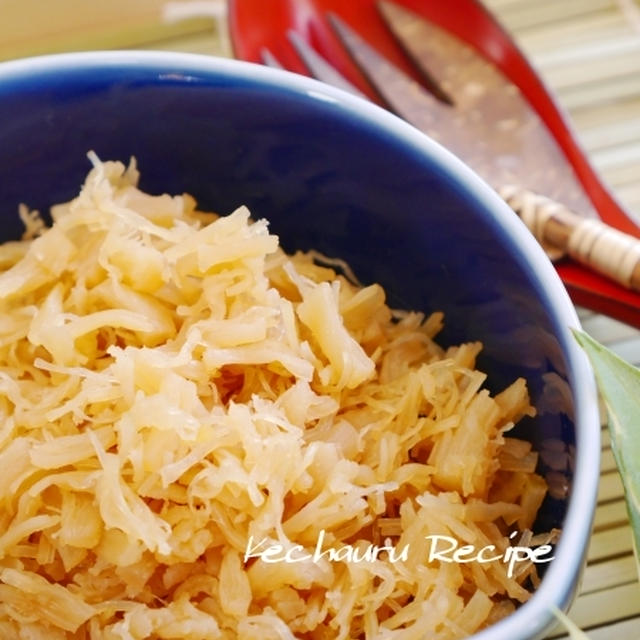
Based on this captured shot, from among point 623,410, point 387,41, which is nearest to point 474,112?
point 387,41

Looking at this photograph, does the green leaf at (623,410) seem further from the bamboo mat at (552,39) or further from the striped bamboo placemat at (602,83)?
the bamboo mat at (552,39)

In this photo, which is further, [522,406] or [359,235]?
[359,235]

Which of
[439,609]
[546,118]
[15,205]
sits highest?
[15,205]

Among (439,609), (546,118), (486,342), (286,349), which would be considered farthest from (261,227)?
(546,118)

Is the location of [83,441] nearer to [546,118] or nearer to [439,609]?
[439,609]

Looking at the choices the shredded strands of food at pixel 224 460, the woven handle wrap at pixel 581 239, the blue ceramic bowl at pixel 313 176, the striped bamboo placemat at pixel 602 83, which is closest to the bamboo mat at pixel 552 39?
the striped bamboo placemat at pixel 602 83
